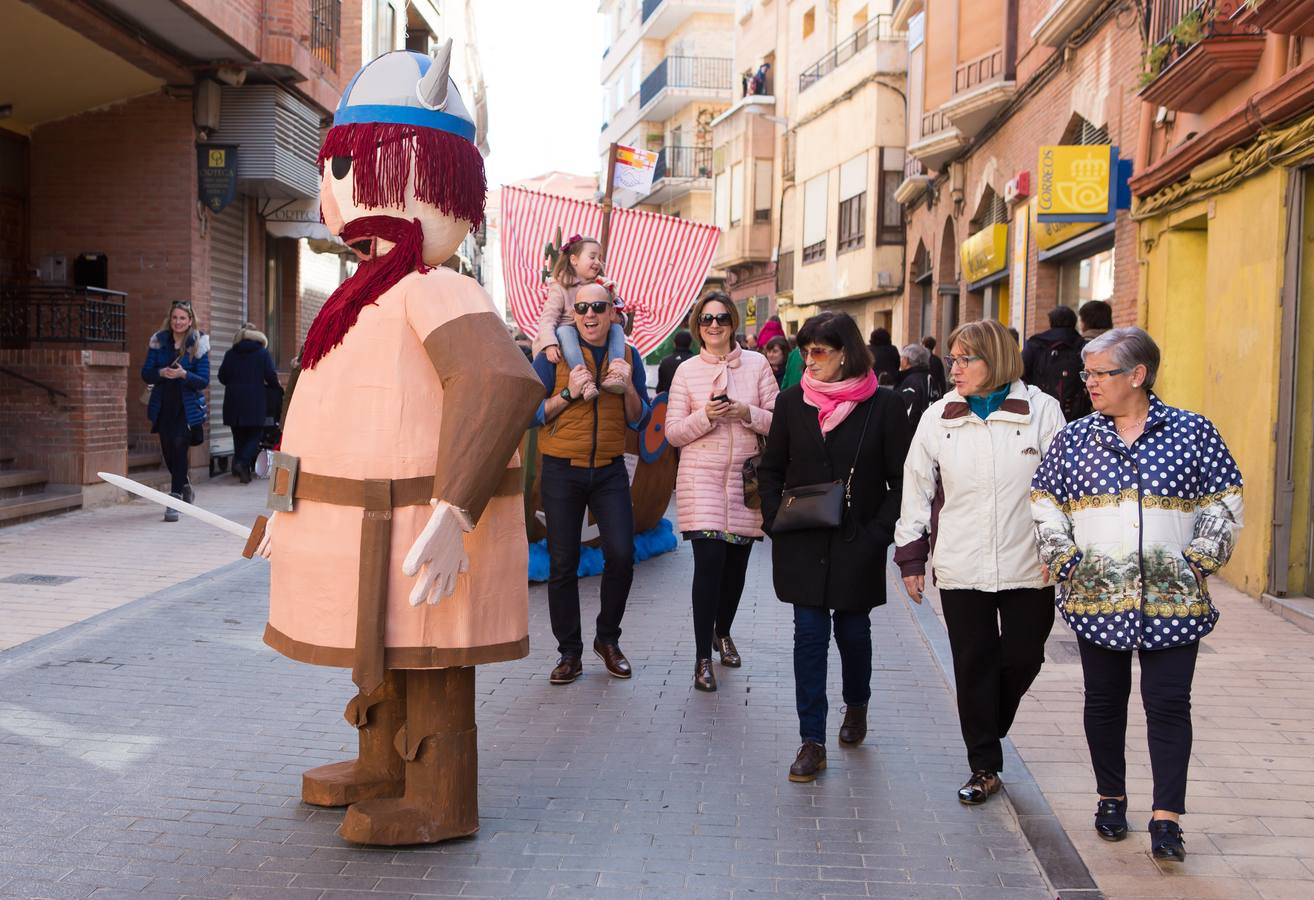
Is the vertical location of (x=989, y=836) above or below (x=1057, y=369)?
below

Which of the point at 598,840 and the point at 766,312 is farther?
the point at 766,312

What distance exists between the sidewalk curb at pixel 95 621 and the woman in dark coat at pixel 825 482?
3.71 metres

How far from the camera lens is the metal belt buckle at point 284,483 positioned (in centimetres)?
402

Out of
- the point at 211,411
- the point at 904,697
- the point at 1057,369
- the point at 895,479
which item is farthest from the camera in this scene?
the point at 211,411

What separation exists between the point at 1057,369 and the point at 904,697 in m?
5.53

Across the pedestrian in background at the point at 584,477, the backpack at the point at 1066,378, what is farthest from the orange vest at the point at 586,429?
the backpack at the point at 1066,378

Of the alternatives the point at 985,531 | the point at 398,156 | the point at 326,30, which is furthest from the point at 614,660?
the point at 326,30

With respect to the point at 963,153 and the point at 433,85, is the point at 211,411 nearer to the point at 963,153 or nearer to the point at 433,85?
the point at 963,153

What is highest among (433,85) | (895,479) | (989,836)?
(433,85)

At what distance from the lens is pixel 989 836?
440cm

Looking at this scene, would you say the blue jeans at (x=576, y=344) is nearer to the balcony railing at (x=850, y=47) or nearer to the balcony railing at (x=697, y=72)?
the balcony railing at (x=850, y=47)

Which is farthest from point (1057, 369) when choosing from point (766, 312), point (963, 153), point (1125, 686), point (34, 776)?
point (766, 312)

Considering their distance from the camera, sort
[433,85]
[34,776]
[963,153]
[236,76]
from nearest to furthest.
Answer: [433,85], [34,776], [236,76], [963,153]

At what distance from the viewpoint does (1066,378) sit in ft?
36.0
